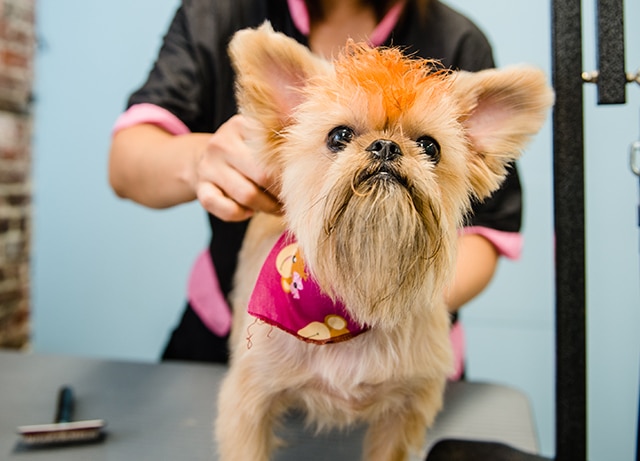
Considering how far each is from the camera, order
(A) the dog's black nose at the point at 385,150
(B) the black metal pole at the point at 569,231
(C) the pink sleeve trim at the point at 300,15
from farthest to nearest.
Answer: (C) the pink sleeve trim at the point at 300,15, (B) the black metal pole at the point at 569,231, (A) the dog's black nose at the point at 385,150

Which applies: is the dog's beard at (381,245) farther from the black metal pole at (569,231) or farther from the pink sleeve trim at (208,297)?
the pink sleeve trim at (208,297)

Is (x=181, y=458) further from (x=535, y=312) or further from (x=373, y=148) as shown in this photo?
(x=535, y=312)

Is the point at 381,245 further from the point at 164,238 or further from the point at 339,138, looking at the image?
the point at 164,238

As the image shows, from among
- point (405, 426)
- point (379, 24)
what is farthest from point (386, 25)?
point (405, 426)

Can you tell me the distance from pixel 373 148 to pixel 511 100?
149 millimetres

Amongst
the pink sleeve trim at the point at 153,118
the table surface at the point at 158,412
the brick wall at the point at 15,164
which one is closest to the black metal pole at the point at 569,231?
the table surface at the point at 158,412

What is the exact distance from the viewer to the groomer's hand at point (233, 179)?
58 cm

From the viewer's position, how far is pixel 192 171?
700 millimetres

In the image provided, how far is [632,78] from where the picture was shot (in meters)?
0.54

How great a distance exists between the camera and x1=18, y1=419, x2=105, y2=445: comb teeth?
0.78m

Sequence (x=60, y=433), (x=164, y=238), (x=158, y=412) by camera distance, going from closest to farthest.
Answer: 1. (x=60, y=433)
2. (x=158, y=412)
3. (x=164, y=238)

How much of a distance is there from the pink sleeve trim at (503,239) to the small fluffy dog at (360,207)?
0.93 ft

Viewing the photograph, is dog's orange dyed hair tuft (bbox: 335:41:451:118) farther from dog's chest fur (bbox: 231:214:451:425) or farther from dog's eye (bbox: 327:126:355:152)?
dog's chest fur (bbox: 231:214:451:425)

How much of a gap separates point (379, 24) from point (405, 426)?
0.45 metres
